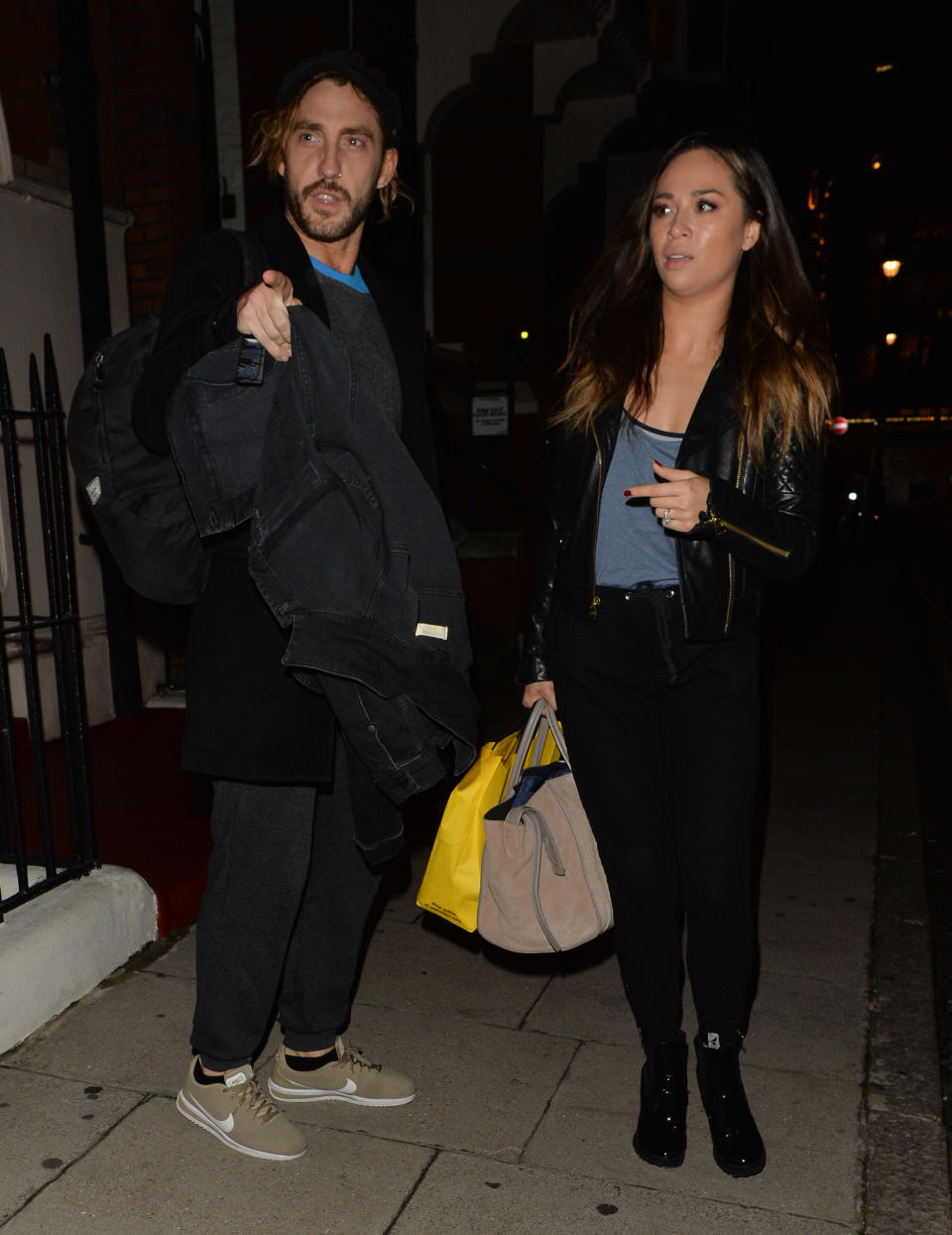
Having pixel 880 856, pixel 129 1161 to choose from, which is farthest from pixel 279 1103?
pixel 880 856

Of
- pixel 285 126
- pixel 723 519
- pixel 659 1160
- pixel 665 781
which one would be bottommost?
pixel 659 1160

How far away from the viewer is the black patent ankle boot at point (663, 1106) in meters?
2.52

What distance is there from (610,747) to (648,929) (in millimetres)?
475

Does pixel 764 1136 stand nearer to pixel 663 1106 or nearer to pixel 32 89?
pixel 663 1106

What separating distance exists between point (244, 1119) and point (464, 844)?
836 mm

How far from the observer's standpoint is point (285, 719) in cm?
229

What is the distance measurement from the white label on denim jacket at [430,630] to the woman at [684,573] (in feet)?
1.41

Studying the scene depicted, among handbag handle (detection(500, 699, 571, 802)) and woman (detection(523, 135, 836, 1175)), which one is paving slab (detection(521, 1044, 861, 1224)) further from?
handbag handle (detection(500, 699, 571, 802))

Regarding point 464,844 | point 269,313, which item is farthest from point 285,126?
point 464,844

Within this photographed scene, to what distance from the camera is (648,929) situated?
258 cm

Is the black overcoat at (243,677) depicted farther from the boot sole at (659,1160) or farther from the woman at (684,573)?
the boot sole at (659,1160)

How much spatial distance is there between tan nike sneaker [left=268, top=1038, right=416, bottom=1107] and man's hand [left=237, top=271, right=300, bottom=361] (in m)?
1.86

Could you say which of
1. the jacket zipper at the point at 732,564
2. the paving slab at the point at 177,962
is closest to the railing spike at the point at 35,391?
the paving slab at the point at 177,962

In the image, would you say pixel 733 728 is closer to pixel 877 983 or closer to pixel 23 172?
pixel 877 983
